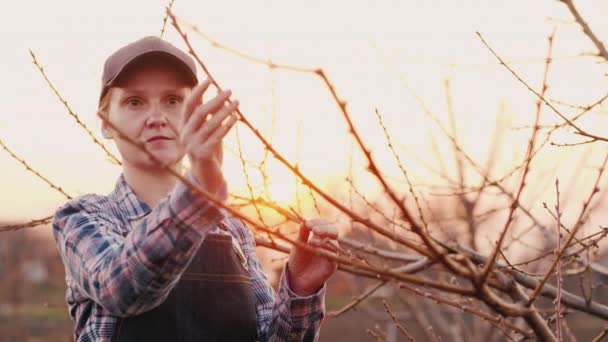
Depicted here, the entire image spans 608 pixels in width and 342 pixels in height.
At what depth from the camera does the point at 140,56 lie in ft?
6.68

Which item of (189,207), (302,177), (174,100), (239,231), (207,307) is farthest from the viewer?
(239,231)

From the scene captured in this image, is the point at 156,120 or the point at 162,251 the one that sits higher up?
the point at 156,120

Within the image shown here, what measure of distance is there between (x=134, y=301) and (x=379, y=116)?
2.66ft

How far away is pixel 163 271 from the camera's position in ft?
5.35

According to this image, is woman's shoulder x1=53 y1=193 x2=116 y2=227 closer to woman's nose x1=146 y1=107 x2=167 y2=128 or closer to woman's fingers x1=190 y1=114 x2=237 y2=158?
woman's nose x1=146 y1=107 x2=167 y2=128

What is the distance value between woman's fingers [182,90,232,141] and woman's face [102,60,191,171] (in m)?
0.45

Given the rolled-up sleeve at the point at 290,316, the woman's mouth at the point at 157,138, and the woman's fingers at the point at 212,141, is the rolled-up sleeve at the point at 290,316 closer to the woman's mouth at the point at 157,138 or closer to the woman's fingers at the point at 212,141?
the woman's mouth at the point at 157,138

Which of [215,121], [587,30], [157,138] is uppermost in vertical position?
[587,30]

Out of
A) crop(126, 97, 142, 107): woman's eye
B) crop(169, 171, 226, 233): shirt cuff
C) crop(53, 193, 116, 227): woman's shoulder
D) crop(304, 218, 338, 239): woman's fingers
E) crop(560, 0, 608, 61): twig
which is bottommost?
crop(169, 171, 226, 233): shirt cuff

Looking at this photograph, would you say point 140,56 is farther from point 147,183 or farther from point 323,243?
point 323,243

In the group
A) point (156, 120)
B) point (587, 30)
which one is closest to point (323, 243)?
point (156, 120)

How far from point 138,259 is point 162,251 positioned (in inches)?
2.4

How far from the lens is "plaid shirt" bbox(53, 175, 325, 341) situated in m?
1.61

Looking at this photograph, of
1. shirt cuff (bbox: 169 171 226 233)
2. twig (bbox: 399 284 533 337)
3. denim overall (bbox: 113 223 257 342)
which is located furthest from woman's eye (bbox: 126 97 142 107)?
twig (bbox: 399 284 533 337)
